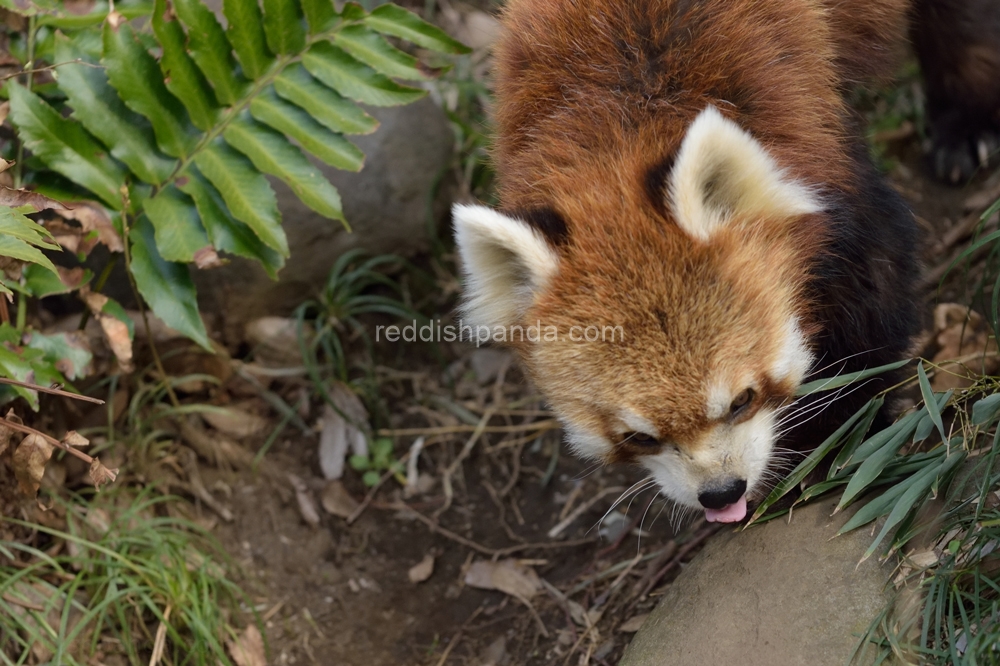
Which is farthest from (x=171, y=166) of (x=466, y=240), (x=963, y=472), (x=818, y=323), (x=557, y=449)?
A: (x=963, y=472)

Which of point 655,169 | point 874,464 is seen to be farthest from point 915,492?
point 655,169

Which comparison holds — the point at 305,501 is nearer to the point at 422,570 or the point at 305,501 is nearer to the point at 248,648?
the point at 422,570

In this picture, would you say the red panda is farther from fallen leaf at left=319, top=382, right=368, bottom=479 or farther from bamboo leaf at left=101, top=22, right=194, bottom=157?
fallen leaf at left=319, top=382, right=368, bottom=479

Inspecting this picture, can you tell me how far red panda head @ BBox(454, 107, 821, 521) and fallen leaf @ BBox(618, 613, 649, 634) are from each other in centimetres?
70

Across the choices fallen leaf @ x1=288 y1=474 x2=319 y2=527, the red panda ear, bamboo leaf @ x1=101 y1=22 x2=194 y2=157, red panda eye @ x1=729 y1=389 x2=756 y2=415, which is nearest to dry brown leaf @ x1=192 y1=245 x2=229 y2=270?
bamboo leaf @ x1=101 y1=22 x2=194 y2=157

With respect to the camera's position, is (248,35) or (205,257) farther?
(248,35)

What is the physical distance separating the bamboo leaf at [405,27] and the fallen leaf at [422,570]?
2.10 m

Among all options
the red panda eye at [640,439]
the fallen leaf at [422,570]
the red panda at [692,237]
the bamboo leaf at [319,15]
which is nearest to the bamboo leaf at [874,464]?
the red panda at [692,237]

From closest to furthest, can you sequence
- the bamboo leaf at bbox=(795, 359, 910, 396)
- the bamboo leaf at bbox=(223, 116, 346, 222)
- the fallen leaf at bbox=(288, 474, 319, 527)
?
the bamboo leaf at bbox=(795, 359, 910, 396) → the bamboo leaf at bbox=(223, 116, 346, 222) → the fallen leaf at bbox=(288, 474, 319, 527)

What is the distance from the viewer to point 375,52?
11.0 ft

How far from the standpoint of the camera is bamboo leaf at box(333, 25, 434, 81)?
3318 millimetres

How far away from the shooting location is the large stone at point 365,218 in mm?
4094

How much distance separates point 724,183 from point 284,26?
5.97 feet

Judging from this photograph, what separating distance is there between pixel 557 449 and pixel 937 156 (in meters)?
2.49
